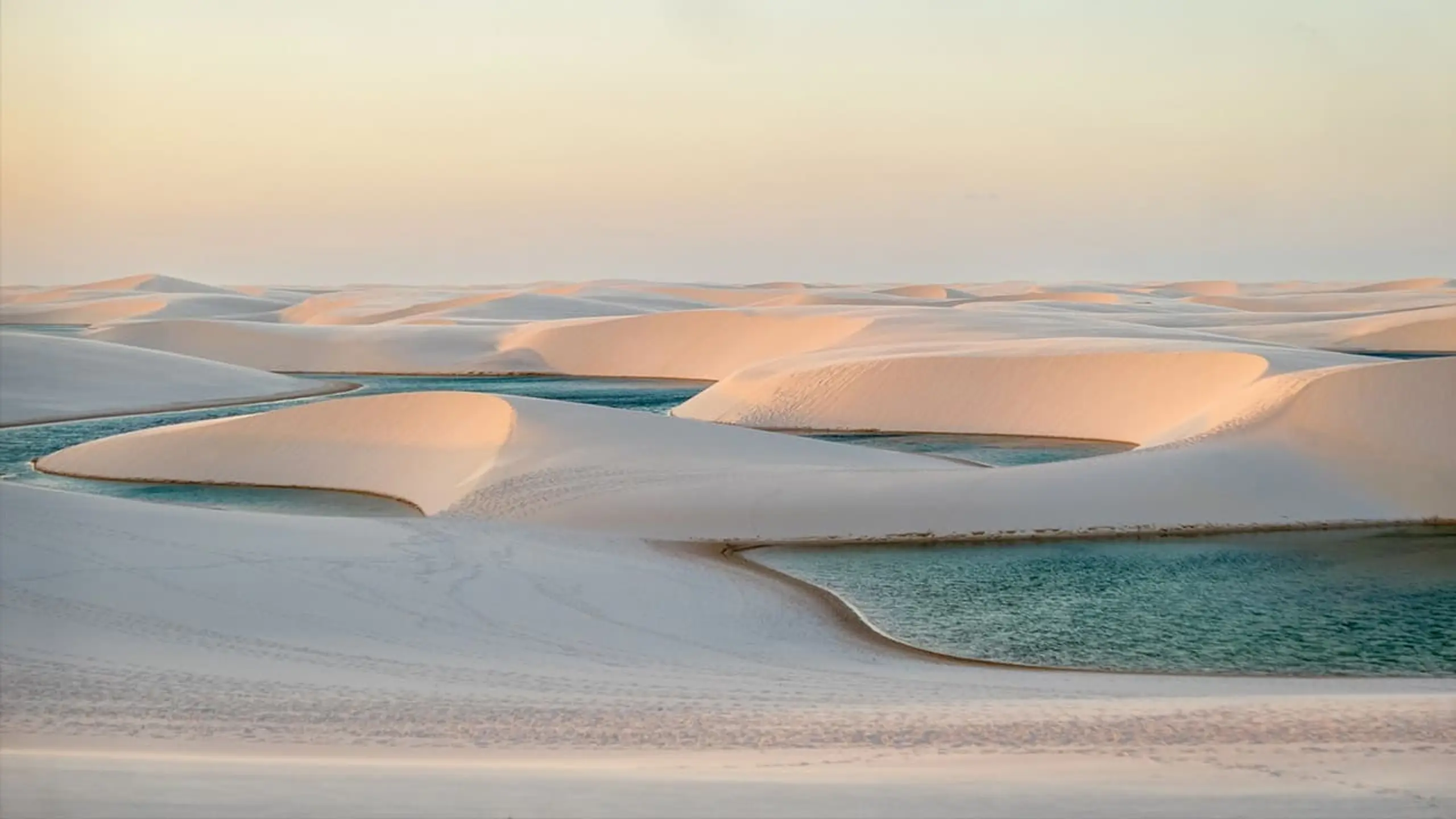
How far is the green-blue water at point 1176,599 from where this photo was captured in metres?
10.6

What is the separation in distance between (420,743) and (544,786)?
5.47 feet

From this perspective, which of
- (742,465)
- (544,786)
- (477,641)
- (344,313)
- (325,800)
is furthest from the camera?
(344,313)

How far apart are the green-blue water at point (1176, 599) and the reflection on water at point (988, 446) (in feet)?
25.2

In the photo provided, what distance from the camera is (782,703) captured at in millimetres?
8008

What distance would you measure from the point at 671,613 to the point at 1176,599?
4.31 meters

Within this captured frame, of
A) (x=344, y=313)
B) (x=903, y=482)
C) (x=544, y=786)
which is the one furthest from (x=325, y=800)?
(x=344, y=313)

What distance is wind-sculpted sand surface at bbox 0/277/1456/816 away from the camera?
18.3 feet

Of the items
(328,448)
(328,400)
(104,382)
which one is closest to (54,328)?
(104,382)

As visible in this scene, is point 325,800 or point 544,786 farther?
point 544,786

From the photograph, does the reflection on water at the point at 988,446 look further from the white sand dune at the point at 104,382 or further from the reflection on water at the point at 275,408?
the white sand dune at the point at 104,382

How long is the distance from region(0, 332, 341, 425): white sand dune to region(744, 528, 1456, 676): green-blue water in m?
21.6

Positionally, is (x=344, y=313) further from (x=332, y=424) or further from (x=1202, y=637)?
(x=1202, y=637)

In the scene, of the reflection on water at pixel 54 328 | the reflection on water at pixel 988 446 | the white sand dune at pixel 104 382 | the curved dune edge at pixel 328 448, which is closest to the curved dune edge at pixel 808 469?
the curved dune edge at pixel 328 448

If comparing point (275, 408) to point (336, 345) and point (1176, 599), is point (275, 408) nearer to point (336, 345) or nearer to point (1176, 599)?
point (336, 345)
